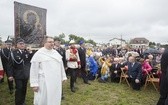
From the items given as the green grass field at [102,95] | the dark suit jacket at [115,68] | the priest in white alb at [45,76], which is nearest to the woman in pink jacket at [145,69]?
the green grass field at [102,95]

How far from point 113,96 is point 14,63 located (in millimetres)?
3701

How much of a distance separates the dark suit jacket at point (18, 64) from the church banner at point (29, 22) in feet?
1.41

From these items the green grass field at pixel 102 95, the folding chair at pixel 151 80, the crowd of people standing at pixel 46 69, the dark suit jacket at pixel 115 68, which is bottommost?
the green grass field at pixel 102 95

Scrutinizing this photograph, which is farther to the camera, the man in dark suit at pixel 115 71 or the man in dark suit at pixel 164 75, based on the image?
the man in dark suit at pixel 115 71

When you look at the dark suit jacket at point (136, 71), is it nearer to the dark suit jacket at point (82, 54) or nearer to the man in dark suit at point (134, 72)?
the man in dark suit at point (134, 72)

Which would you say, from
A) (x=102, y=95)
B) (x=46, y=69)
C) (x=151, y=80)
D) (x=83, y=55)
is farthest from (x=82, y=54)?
(x=46, y=69)

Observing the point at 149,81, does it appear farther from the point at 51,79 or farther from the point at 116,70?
the point at 51,79

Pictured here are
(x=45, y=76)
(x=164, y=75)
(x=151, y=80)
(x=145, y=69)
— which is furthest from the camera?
(x=145, y=69)

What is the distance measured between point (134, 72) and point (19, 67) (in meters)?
5.16

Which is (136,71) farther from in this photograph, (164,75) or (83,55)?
(164,75)

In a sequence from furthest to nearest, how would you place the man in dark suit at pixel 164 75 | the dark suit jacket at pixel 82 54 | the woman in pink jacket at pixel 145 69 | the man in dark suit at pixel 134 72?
1. the dark suit jacket at pixel 82 54
2. the woman in pink jacket at pixel 145 69
3. the man in dark suit at pixel 134 72
4. the man in dark suit at pixel 164 75

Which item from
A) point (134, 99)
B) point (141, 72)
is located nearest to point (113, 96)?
point (134, 99)

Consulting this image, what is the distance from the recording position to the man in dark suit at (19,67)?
6918 mm

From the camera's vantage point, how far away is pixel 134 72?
10.7 m
